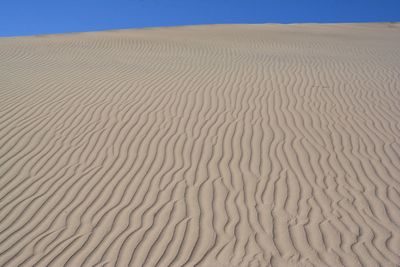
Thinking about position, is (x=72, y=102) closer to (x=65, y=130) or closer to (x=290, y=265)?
(x=65, y=130)

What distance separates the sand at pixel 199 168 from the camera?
4.45 meters

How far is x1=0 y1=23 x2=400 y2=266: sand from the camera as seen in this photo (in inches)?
175

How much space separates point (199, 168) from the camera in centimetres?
615

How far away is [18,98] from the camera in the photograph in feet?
30.6

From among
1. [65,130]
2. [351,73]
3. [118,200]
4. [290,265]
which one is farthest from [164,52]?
[290,265]

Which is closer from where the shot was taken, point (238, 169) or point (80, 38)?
point (238, 169)

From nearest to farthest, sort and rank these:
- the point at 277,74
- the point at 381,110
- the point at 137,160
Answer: the point at 137,160 < the point at 381,110 < the point at 277,74

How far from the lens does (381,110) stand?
857cm

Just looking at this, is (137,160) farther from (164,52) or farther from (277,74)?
(164,52)

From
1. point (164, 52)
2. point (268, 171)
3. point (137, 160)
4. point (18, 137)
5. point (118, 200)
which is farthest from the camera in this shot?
point (164, 52)

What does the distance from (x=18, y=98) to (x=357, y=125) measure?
691cm

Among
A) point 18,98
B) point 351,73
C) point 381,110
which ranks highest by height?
point 351,73

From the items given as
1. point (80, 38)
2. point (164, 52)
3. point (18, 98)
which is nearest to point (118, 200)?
point (18, 98)

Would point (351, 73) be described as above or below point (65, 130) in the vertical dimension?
above
